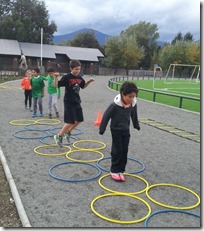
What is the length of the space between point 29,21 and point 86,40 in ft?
58.5

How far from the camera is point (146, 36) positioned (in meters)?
91.4

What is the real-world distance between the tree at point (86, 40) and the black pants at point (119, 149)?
7807 centimetres

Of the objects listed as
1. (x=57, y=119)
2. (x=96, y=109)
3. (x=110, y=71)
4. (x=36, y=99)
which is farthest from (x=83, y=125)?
(x=110, y=71)

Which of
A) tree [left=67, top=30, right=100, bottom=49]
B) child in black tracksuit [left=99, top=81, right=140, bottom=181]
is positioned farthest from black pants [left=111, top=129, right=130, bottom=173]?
tree [left=67, top=30, right=100, bottom=49]

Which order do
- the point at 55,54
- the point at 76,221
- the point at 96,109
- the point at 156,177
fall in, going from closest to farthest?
the point at 76,221, the point at 156,177, the point at 96,109, the point at 55,54

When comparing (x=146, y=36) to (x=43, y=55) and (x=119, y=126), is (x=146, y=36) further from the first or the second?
(x=119, y=126)

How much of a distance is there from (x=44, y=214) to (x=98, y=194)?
3.41 ft

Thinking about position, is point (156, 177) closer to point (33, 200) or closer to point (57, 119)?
point (33, 200)

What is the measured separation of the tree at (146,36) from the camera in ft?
276

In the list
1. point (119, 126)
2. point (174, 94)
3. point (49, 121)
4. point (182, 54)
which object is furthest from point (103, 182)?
point (182, 54)

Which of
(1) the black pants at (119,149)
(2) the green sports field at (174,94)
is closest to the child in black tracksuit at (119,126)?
(1) the black pants at (119,149)

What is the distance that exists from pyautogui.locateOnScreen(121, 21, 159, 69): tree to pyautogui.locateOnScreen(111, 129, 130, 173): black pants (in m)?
79.5

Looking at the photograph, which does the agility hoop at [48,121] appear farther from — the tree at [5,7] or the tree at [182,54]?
the tree at [5,7]

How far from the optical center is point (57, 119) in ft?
36.1
